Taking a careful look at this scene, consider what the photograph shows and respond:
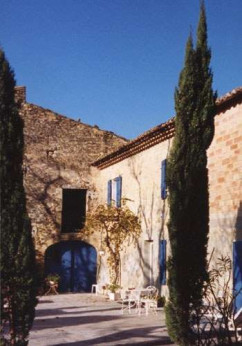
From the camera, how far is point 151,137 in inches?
587

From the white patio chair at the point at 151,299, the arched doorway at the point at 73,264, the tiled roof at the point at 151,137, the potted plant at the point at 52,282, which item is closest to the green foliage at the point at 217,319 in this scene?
the white patio chair at the point at 151,299

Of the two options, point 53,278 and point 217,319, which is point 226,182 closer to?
point 217,319

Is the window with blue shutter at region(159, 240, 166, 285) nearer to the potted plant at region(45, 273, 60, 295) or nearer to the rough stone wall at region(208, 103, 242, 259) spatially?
the rough stone wall at region(208, 103, 242, 259)

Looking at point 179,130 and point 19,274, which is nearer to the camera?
point 19,274

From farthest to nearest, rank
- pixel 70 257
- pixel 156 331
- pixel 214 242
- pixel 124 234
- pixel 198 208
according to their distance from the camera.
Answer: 1. pixel 70 257
2. pixel 124 234
3. pixel 214 242
4. pixel 156 331
5. pixel 198 208

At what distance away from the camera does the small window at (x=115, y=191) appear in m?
17.9

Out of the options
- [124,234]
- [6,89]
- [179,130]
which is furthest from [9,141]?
[124,234]

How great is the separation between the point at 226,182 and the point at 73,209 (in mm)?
10075

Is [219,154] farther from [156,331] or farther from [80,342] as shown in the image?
[80,342]

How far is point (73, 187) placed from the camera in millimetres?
19578

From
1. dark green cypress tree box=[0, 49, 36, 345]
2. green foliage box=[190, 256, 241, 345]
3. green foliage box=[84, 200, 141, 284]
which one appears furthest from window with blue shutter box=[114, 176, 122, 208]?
dark green cypress tree box=[0, 49, 36, 345]

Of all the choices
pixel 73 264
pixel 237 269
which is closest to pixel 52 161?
pixel 73 264

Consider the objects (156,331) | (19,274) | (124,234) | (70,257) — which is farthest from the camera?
(70,257)

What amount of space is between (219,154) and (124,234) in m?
6.56
